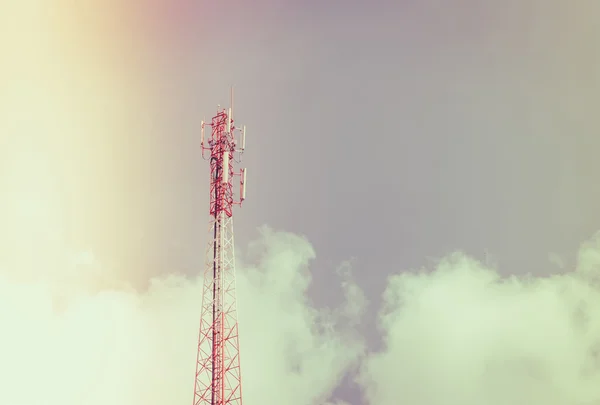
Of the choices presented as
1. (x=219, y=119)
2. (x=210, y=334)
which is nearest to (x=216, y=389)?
(x=210, y=334)

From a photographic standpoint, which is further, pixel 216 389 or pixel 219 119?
pixel 219 119

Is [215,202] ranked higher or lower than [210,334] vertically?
higher

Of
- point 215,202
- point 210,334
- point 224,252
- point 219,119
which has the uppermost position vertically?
point 219,119

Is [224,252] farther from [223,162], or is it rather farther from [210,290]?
[223,162]

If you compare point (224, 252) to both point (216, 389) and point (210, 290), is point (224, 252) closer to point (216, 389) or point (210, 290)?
point (210, 290)

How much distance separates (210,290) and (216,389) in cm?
544

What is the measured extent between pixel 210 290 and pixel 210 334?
2458 millimetres

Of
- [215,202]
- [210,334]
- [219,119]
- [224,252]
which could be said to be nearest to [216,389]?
[210,334]

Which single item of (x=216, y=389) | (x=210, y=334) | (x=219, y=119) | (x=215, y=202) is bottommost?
(x=216, y=389)

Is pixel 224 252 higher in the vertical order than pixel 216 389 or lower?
higher

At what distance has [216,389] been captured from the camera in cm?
3978

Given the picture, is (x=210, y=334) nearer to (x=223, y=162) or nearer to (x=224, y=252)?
(x=224, y=252)

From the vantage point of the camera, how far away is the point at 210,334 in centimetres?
4084

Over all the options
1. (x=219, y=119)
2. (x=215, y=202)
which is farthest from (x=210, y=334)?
(x=219, y=119)
